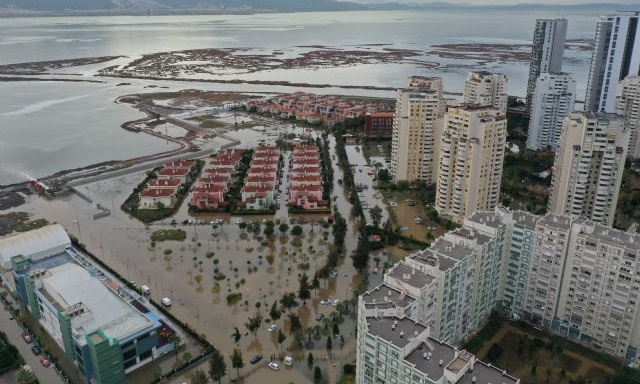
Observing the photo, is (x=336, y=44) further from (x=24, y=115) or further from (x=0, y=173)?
(x=0, y=173)

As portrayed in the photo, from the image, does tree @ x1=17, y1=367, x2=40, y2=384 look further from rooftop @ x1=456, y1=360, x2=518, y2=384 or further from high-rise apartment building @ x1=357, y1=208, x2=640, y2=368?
rooftop @ x1=456, y1=360, x2=518, y2=384

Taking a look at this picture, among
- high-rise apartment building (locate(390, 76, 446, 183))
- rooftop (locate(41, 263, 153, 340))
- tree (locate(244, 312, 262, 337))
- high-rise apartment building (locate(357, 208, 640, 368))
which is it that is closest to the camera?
high-rise apartment building (locate(357, 208, 640, 368))

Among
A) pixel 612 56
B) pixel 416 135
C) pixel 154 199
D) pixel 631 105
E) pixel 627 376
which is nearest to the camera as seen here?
pixel 627 376

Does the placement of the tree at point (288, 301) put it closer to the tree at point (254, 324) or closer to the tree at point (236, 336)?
the tree at point (254, 324)

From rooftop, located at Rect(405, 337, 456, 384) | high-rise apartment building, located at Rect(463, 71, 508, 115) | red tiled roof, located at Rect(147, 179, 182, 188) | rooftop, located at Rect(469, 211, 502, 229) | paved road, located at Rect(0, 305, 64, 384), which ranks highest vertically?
high-rise apartment building, located at Rect(463, 71, 508, 115)

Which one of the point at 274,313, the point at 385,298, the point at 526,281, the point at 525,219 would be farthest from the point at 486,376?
the point at 274,313

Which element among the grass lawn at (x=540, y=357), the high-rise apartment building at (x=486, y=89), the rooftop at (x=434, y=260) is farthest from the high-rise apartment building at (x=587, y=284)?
the high-rise apartment building at (x=486, y=89)

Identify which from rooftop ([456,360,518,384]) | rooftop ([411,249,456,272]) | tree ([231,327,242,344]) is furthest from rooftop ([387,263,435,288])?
tree ([231,327,242,344])

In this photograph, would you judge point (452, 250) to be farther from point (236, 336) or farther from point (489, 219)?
point (236, 336)
